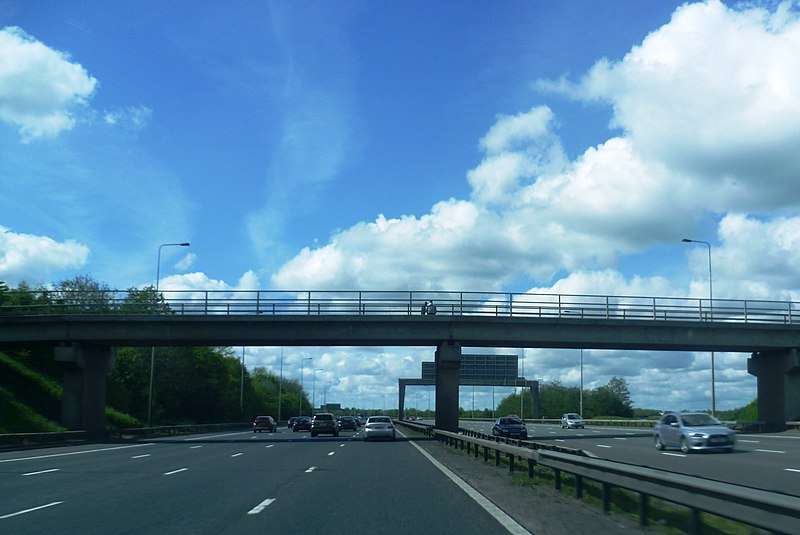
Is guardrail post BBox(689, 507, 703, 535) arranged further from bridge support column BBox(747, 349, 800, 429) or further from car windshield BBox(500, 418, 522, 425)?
bridge support column BBox(747, 349, 800, 429)

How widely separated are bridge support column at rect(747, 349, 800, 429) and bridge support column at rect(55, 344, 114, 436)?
42.7 meters

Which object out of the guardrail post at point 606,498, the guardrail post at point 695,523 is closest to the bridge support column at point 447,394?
the guardrail post at point 606,498

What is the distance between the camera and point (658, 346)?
49438 mm

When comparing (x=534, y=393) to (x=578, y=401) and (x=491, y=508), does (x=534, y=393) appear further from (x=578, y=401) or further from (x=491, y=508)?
(x=491, y=508)

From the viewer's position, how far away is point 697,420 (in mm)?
31156

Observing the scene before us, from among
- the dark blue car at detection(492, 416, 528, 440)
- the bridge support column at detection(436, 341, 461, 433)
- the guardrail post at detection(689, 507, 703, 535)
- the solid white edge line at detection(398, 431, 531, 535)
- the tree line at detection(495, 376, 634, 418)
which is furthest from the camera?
the tree line at detection(495, 376, 634, 418)

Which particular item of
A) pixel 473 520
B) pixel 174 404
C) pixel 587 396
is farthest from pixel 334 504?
pixel 587 396

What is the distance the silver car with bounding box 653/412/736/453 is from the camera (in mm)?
29906

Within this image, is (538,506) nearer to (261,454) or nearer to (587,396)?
(261,454)

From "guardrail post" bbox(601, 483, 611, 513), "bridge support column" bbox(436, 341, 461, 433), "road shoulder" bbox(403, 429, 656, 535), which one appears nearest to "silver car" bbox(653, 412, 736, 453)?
"road shoulder" bbox(403, 429, 656, 535)

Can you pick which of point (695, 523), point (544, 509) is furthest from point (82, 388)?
point (695, 523)

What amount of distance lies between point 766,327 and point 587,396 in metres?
85.2

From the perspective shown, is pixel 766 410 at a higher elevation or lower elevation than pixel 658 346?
lower

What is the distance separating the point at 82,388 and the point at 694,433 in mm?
35888
